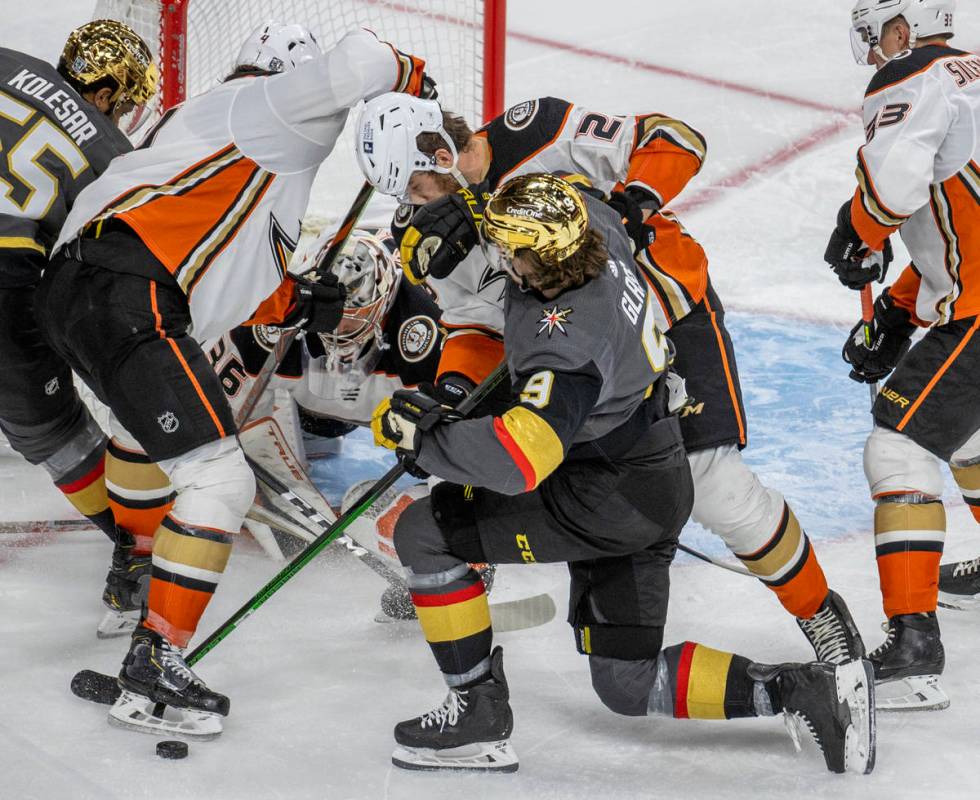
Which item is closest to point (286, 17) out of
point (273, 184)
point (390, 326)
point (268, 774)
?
point (390, 326)

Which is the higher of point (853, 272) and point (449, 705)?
point (853, 272)

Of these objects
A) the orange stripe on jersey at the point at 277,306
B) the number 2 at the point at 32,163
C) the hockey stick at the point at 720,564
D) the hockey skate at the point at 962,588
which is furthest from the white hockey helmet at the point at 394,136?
the hockey skate at the point at 962,588

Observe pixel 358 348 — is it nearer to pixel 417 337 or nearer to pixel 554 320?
pixel 417 337

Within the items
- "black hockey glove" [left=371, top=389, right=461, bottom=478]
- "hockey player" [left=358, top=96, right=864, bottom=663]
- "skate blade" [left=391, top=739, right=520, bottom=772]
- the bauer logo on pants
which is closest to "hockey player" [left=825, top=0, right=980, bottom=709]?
"hockey player" [left=358, top=96, right=864, bottom=663]

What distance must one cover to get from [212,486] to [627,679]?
2.71 ft

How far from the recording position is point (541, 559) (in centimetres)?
246

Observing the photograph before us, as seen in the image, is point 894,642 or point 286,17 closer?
point 894,642

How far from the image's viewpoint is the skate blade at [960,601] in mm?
3285

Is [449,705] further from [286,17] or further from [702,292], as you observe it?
[286,17]

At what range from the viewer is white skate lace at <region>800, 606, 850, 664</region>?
2.79m

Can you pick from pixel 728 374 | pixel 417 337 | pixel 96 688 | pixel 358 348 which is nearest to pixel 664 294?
pixel 728 374

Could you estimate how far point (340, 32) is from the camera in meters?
4.93

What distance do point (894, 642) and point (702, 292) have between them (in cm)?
79

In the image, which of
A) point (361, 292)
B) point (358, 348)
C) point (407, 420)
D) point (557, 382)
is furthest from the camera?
point (358, 348)
